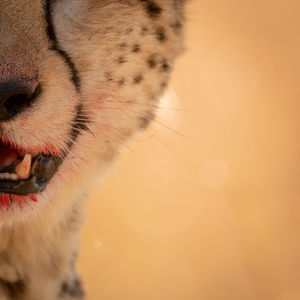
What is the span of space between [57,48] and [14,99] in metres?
0.14

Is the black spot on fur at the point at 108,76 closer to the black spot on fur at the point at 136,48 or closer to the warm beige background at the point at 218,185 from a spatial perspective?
the black spot on fur at the point at 136,48

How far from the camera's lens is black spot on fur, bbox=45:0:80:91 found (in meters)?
0.74

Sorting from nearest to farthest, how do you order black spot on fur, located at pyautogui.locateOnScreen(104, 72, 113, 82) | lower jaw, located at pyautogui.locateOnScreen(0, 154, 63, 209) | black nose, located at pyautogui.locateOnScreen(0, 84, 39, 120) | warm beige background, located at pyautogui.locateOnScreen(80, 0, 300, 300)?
black nose, located at pyautogui.locateOnScreen(0, 84, 39, 120) < lower jaw, located at pyautogui.locateOnScreen(0, 154, 63, 209) < black spot on fur, located at pyautogui.locateOnScreen(104, 72, 113, 82) < warm beige background, located at pyautogui.locateOnScreen(80, 0, 300, 300)

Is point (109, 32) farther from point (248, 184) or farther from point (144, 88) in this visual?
point (248, 184)

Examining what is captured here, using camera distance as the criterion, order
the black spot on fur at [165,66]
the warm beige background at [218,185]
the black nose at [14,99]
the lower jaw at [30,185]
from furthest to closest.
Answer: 1. the warm beige background at [218,185]
2. the black spot on fur at [165,66]
3. the lower jaw at [30,185]
4. the black nose at [14,99]

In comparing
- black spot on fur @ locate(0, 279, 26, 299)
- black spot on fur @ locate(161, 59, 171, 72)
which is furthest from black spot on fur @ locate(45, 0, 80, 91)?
black spot on fur @ locate(0, 279, 26, 299)

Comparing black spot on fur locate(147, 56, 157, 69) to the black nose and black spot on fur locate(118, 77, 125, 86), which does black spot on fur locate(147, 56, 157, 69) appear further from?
the black nose

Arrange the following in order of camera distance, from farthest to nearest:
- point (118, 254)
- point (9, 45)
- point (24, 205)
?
point (118, 254) < point (24, 205) < point (9, 45)

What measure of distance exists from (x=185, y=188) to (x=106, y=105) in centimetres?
108

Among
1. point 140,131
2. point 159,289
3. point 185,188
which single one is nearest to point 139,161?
point 185,188

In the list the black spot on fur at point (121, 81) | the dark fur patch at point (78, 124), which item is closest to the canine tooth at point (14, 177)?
the dark fur patch at point (78, 124)

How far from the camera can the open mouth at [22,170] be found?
2.28ft

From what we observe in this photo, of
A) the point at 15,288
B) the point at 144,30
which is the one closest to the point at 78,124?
the point at 144,30

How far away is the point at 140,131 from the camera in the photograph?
99 centimetres
